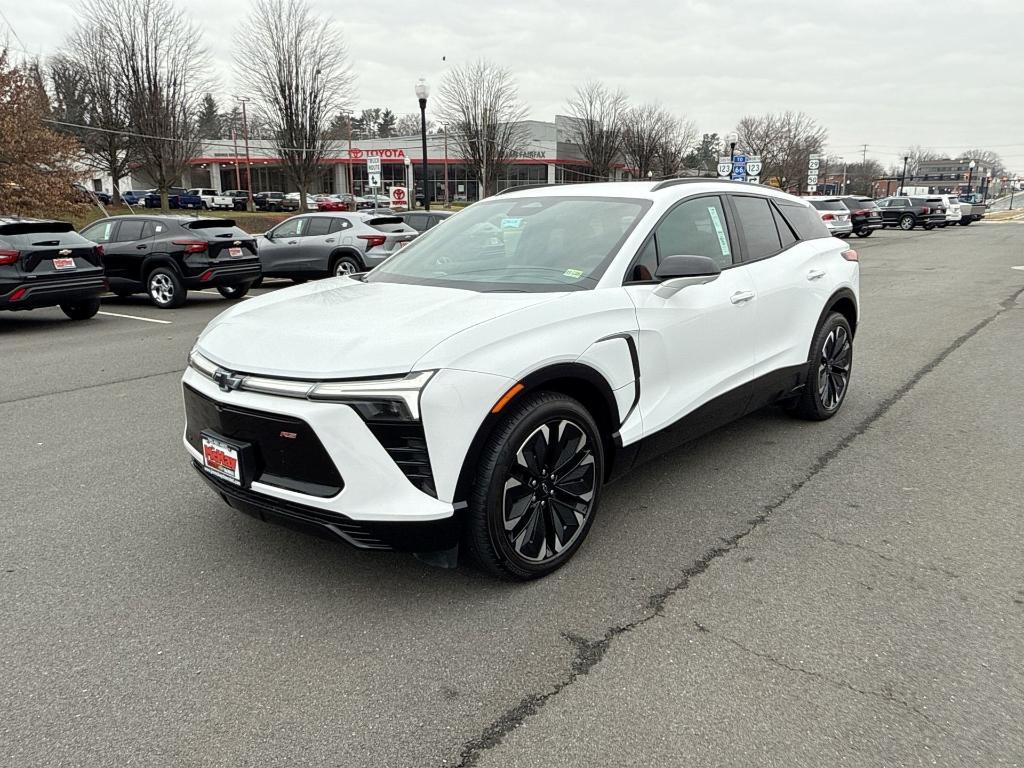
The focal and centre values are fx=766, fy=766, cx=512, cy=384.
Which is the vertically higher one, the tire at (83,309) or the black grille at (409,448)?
the black grille at (409,448)

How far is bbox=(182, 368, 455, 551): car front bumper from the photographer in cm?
279

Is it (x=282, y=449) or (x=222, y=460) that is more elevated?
(x=282, y=449)

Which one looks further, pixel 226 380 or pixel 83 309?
pixel 83 309

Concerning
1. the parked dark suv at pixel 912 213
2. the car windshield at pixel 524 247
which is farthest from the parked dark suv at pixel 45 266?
the parked dark suv at pixel 912 213

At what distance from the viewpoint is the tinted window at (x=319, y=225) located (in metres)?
15.4

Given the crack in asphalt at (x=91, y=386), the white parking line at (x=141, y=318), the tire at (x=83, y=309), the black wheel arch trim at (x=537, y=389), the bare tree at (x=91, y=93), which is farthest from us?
the bare tree at (x=91, y=93)

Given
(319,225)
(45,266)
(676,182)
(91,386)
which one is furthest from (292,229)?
(676,182)

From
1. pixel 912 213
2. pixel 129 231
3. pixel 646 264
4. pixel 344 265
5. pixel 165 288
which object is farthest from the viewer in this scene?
pixel 912 213

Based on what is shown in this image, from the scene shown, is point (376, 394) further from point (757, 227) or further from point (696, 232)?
point (757, 227)

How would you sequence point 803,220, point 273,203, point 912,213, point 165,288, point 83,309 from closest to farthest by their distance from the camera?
point 803,220, point 83,309, point 165,288, point 912,213, point 273,203

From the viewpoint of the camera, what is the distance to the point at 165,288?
12.6 meters

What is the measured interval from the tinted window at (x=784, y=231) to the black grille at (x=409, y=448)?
3.35 metres

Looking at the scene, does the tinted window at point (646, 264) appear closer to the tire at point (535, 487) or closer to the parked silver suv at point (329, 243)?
the tire at point (535, 487)

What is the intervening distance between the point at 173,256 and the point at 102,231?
1876 millimetres
